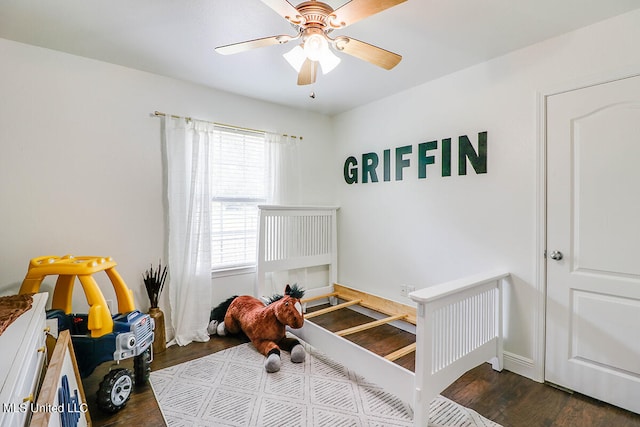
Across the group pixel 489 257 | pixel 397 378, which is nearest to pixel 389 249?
pixel 489 257

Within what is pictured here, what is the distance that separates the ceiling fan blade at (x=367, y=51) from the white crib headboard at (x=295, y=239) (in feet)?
6.27

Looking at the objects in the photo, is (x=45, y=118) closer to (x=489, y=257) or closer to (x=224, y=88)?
(x=224, y=88)

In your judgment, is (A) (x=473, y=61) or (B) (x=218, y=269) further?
(B) (x=218, y=269)

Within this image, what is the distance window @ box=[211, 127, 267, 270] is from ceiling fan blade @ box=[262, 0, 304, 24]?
1.89m

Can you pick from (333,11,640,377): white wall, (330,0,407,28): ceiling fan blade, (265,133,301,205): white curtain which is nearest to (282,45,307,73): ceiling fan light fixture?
(330,0,407,28): ceiling fan blade

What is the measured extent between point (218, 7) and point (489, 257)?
8.64 ft

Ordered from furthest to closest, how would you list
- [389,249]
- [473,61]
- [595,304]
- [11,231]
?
[389,249]
[473,61]
[11,231]
[595,304]

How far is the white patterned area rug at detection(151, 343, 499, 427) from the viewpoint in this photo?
73.4 inches

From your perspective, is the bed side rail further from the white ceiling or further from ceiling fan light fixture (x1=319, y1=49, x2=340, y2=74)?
the white ceiling

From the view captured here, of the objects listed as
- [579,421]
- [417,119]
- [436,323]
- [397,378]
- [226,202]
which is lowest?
[579,421]

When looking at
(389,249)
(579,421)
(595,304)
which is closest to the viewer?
(579,421)

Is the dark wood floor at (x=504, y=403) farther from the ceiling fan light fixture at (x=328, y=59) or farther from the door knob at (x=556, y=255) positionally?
the ceiling fan light fixture at (x=328, y=59)

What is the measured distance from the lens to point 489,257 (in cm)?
254

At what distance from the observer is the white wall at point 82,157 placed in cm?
226
